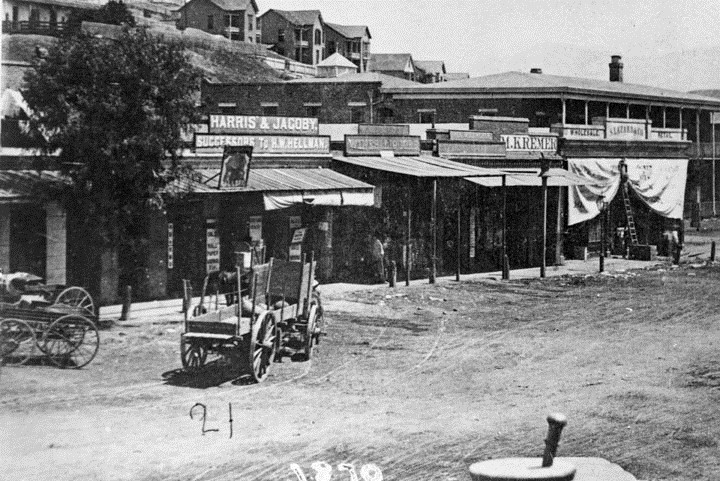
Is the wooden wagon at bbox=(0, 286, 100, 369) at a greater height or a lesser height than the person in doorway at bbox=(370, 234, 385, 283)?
lesser

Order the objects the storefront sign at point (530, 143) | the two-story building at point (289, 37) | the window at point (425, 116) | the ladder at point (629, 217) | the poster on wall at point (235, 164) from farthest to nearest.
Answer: the window at point (425, 116)
the ladder at point (629, 217)
the storefront sign at point (530, 143)
the two-story building at point (289, 37)
the poster on wall at point (235, 164)

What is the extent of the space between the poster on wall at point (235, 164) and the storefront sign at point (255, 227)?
235 cm

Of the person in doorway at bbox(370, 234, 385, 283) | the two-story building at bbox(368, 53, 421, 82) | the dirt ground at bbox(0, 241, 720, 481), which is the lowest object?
the dirt ground at bbox(0, 241, 720, 481)

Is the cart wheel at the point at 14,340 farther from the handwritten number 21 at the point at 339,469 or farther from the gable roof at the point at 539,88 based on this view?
the gable roof at the point at 539,88

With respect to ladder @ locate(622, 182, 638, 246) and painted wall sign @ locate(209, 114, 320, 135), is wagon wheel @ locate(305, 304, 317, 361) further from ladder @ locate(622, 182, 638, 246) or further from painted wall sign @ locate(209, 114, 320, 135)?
ladder @ locate(622, 182, 638, 246)

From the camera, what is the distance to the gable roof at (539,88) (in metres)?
31.5

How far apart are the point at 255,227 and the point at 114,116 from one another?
258 inches

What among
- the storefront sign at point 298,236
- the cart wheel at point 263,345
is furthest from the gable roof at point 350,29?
the cart wheel at point 263,345

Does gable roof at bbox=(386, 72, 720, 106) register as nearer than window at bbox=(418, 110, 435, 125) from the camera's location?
Yes

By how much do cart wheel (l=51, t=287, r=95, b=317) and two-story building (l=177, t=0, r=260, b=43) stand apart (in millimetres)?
14252

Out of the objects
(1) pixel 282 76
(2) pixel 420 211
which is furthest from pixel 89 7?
(2) pixel 420 211

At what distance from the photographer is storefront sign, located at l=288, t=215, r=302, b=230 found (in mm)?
21531

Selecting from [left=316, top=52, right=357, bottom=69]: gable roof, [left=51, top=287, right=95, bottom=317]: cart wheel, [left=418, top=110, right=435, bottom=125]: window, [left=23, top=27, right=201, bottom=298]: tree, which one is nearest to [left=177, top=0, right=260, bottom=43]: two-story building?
[left=316, top=52, right=357, bottom=69]: gable roof

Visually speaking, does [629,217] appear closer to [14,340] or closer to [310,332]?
[310,332]
